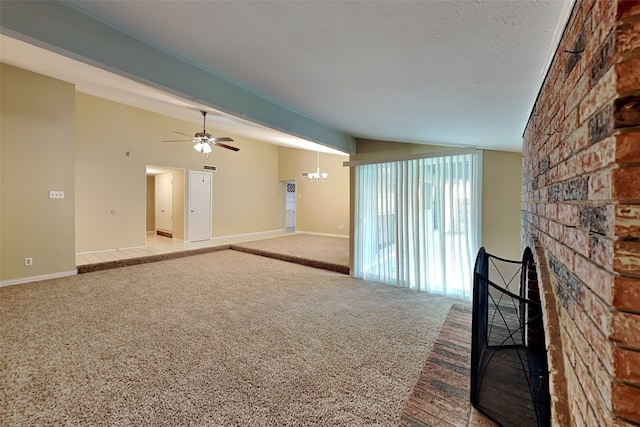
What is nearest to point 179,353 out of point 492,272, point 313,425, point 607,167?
point 313,425

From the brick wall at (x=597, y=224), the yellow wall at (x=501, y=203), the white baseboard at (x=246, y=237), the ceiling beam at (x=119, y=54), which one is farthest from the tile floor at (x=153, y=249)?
the brick wall at (x=597, y=224)

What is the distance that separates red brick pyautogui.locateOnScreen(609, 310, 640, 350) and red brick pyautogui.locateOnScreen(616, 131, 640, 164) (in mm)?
323

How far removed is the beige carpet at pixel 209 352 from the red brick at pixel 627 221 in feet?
5.75

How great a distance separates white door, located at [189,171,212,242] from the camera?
746 cm

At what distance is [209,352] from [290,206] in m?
8.49

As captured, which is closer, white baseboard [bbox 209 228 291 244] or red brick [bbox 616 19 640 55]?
red brick [bbox 616 19 640 55]

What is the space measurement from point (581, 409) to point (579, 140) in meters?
0.80

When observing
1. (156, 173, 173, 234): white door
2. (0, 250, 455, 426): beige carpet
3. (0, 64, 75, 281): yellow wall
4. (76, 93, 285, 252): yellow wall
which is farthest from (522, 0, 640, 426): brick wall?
(156, 173, 173, 234): white door

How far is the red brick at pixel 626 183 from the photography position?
1.83 ft

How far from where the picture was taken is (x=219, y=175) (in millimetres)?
8156

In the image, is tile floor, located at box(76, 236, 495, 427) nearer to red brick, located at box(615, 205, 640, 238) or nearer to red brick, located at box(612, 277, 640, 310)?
red brick, located at box(612, 277, 640, 310)

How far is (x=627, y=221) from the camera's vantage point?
1.86 ft

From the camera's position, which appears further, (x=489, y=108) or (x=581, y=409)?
(x=489, y=108)

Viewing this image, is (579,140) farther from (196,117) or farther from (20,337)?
(196,117)
